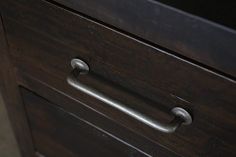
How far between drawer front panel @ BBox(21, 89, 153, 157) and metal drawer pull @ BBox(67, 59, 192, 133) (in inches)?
4.1

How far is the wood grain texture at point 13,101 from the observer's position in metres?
0.68

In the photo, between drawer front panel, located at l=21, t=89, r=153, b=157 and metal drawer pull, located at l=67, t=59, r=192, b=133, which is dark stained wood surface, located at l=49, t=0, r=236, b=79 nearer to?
metal drawer pull, located at l=67, t=59, r=192, b=133

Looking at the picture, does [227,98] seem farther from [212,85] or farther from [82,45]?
[82,45]

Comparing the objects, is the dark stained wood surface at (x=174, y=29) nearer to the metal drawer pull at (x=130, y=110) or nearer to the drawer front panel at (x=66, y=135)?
the metal drawer pull at (x=130, y=110)

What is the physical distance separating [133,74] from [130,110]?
0.17 feet

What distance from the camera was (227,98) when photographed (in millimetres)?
434

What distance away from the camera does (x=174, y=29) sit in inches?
16.2

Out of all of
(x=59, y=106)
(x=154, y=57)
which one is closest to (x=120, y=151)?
(x=59, y=106)

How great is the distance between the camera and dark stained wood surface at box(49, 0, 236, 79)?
0.38 metres

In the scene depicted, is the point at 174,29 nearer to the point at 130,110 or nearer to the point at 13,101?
the point at 130,110

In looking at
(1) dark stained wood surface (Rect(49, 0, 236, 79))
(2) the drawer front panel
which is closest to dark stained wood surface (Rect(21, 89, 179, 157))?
(2) the drawer front panel

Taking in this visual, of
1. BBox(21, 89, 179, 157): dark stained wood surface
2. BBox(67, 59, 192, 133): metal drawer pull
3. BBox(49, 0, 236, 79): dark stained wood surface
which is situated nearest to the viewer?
BBox(49, 0, 236, 79): dark stained wood surface

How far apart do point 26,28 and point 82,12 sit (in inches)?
5.4

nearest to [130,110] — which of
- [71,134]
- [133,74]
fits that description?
[133,74]
